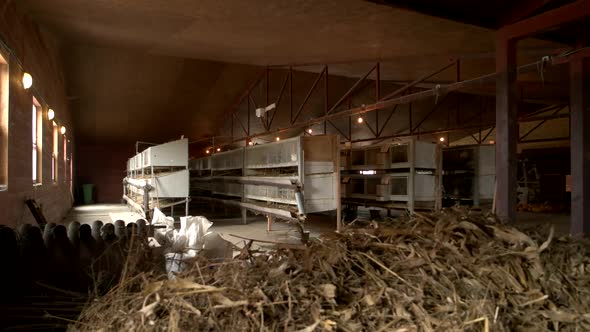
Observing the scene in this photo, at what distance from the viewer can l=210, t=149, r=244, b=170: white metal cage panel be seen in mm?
10195

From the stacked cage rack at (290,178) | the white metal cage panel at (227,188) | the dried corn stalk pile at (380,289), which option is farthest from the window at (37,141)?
the dried corn stalk pile at (380,289)

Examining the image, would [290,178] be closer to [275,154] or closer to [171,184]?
[275,154]

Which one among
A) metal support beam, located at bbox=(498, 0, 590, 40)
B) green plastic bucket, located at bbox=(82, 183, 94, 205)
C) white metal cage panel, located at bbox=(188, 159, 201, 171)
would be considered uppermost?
metal support beam, located at bbox=(498, 0, 590, 40)

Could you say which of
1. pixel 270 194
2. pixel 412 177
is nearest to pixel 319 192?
pixel 270 194

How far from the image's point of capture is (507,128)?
453 centimetres

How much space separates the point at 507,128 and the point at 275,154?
475cm

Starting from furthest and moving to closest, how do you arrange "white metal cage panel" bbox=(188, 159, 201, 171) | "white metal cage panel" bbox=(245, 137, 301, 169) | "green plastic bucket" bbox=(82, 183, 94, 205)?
"green plastic bucket" bbox=(82, 183, 94, 205) → "white metal cage panel" bbox=(188, 159, 201, 171) → "white metal cage panel" bbox=(245, 137, 301, 169)

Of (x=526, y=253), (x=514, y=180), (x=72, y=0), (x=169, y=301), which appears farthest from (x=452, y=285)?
(x=72, y=0)

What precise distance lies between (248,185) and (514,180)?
6.24 meters

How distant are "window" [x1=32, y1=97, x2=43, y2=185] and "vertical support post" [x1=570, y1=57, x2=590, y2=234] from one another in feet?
26.0

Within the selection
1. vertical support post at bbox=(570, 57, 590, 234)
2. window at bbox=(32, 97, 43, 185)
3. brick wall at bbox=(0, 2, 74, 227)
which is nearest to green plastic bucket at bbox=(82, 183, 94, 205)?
brick wall at bbox=(0, 2, 74, 227)

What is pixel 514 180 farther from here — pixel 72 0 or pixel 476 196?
pixel 72 0

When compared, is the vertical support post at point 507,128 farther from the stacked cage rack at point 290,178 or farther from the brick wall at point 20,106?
the brick wall at point 20,106

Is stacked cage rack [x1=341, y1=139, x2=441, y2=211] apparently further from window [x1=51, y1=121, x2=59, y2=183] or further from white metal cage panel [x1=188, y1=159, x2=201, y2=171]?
window [x1=51, y1=121, x2=59, y2=183]
